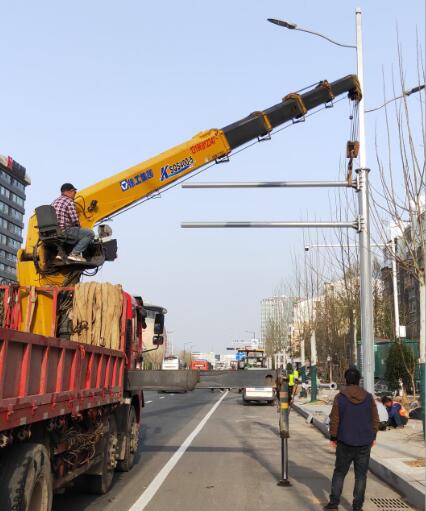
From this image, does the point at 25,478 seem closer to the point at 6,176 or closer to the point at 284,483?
the point at 284,483

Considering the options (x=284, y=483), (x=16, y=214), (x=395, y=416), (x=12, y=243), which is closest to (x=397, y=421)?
(x=395, y=416)

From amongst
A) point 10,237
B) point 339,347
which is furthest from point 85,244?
point 10,237

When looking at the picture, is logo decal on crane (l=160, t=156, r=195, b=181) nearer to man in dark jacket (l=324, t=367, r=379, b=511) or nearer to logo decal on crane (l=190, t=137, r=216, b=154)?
logo decal on crane (l=190, t=137, r=216, b=154)

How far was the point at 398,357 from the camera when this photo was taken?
85.9 ft

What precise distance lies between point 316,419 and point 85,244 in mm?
12562

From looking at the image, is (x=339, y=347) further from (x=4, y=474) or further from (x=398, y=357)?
(x=4, y=474)

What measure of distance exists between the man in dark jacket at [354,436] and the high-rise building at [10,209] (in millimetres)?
122340

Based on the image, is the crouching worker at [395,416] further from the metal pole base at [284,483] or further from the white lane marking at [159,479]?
the metal pole base at [284,483]

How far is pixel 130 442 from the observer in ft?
32.4

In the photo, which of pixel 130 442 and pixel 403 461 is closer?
pixel 130 442

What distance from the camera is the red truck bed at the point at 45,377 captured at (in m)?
4.30

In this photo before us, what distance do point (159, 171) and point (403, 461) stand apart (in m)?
6.56

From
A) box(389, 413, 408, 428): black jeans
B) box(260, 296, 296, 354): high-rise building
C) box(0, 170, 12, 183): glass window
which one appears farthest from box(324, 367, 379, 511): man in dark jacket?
box(0, 170, 12, 183): glass window

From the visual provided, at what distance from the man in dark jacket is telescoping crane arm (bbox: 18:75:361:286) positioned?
13.9ft
